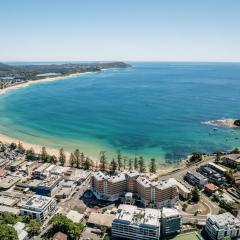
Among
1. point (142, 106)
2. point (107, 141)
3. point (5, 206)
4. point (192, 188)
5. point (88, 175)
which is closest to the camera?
point (5, 206)

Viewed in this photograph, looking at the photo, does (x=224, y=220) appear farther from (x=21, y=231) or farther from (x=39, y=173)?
(x=39, y=173)

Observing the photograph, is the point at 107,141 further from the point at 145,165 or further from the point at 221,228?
the point at 221,228

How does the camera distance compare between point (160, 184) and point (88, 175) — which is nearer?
point (160, 184)

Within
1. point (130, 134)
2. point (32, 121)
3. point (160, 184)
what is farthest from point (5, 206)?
point (32, 121)

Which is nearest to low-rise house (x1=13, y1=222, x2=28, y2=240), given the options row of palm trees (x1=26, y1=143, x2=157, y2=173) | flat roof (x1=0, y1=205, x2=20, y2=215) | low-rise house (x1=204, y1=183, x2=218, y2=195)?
flat roof (x1=0, y1=205, x2=20, y2=215)

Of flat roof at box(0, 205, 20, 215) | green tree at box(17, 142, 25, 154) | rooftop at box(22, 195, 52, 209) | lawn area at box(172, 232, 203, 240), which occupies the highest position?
rooftop at box(22, 195, 52, 209)

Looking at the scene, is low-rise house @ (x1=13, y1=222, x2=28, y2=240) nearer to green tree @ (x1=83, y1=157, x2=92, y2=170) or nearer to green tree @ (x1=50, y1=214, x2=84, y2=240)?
green tree @ (x1=50, y1=214, x2=84, y2=240)
